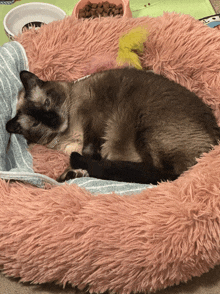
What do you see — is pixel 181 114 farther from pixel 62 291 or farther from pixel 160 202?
pixel 62 291

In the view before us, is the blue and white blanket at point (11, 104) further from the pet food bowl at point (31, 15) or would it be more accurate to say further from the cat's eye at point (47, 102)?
the pet food bowl at point (31, 15)

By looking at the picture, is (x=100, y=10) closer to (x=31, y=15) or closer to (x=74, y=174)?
(x=31, y=15)

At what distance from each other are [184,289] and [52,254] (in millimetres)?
545

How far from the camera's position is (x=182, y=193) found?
34.5 inches

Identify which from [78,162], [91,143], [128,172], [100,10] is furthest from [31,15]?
[128,172]

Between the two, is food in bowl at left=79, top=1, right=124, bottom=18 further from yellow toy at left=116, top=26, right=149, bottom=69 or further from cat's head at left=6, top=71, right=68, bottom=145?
cat's head at left=6, top=71, right=68, bottom=145

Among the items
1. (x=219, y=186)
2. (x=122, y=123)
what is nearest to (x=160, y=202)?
(x=219, y=186)

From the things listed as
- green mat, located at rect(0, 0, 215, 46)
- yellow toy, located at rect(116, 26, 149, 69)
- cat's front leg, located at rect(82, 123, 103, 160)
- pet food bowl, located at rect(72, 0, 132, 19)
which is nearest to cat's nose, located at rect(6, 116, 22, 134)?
cat's front leg, located at rect(82, 123, 103, 160)

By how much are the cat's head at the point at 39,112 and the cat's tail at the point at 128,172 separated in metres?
0.28

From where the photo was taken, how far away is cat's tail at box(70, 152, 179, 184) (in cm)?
103

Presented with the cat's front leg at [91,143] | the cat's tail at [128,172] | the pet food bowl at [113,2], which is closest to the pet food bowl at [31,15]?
the pet food bowl at [113,2]

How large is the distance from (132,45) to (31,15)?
965 mm

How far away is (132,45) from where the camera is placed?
1333 mm

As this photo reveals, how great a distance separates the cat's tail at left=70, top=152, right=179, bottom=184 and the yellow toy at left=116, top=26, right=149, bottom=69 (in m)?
0.57
